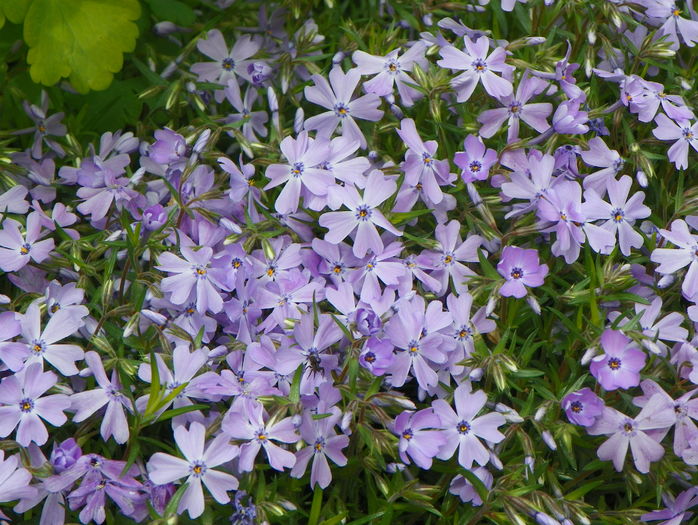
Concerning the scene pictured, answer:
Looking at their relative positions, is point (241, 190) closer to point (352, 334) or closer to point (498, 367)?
point (352, 334)

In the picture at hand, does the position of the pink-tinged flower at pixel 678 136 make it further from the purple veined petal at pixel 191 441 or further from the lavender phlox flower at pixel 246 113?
the purple veined petal at pixel 191 441

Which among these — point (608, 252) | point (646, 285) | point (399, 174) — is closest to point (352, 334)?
point (399, 174)

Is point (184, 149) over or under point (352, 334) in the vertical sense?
over

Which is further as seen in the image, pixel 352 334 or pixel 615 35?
pixel 615 35

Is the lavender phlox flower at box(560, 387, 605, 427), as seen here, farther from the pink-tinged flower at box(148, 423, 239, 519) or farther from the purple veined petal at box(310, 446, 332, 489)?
the pink-tinged flower at box(148, 423, 239, 519)

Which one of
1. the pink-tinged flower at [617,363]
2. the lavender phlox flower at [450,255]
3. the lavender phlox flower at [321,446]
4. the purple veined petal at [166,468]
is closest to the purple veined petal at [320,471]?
the lavender phlox flower at [321,446]

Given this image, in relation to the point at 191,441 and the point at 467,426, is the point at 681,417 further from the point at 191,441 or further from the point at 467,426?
the point at 191,441

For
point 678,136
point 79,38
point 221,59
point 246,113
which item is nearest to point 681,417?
point 678,136
